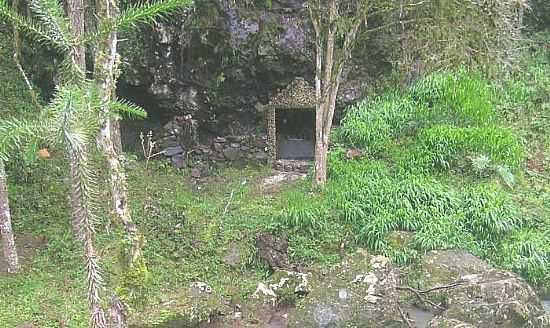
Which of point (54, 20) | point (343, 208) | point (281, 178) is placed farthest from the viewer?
point (281, 178)

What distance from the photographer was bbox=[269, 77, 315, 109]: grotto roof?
36.2 feet

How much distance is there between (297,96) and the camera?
11086 millimetres

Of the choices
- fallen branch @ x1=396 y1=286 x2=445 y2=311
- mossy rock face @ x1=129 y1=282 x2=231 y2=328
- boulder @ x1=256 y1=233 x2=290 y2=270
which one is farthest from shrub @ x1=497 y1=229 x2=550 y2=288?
mossy rock face @ x1=129 y1=282 x2=231 y2=328

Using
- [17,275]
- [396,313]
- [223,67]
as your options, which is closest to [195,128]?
[223,67]

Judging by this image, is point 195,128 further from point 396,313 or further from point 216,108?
point 396,313

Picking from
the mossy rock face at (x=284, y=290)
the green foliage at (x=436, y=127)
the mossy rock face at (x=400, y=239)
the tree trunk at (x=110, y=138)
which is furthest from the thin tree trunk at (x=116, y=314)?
the green foliage at (x=436, y=127)

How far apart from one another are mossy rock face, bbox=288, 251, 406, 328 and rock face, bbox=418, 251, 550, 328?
549 millimetres

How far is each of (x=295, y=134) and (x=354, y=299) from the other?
580cm

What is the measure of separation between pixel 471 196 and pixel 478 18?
337cm

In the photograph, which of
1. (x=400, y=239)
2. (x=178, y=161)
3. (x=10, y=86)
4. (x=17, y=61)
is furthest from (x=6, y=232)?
(x=400, y=239)

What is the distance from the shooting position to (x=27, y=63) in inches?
458

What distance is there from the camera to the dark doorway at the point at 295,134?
1160 centimetres

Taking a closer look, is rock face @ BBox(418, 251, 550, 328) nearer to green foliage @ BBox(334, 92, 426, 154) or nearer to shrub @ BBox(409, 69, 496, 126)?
green foliage @ BBox(334, 92, 426, 154)

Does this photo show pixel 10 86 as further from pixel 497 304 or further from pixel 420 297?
pixel 497 304
